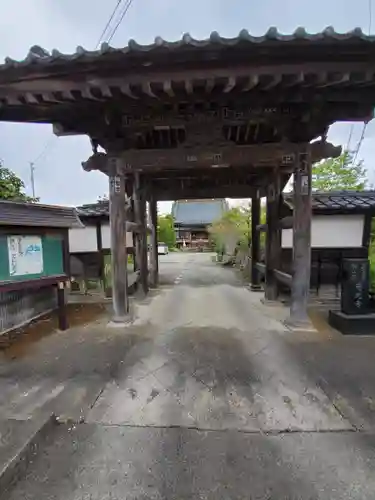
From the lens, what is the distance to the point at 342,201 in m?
6.48

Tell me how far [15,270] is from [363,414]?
4095 millimetres

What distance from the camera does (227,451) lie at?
186cm

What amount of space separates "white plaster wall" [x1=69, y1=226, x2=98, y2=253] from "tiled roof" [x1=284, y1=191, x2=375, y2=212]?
4.81 m

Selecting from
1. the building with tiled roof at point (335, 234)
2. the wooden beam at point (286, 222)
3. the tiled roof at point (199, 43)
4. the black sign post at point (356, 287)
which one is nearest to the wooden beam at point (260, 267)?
the building with tiled roof at point (335, 234)

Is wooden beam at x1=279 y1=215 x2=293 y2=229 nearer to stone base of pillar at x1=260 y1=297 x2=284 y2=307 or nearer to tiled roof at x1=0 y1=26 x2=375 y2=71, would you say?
stone base of pillar at x1=260 y1=297 x2=284 y2=307

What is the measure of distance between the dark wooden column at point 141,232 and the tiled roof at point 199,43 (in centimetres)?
388

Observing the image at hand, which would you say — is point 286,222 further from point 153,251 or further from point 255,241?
point 153,251

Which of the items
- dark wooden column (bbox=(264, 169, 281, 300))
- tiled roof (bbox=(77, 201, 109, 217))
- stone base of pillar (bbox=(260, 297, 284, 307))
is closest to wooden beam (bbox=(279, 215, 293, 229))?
dark wooden column (bbox=(264, 169, 281, 300))

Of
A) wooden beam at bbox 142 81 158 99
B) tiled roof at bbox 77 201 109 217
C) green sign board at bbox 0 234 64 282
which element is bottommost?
green sign board at bbox 0 234 64 282

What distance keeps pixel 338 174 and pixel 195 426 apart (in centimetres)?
1276

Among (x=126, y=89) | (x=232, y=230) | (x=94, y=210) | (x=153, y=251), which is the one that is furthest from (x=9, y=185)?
(x=232, y=230)

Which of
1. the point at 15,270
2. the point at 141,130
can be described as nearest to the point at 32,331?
the point at 15,270

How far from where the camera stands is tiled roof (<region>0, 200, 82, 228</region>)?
3.71 m

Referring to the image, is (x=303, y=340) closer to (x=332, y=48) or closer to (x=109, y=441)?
(x=109, y=441)
